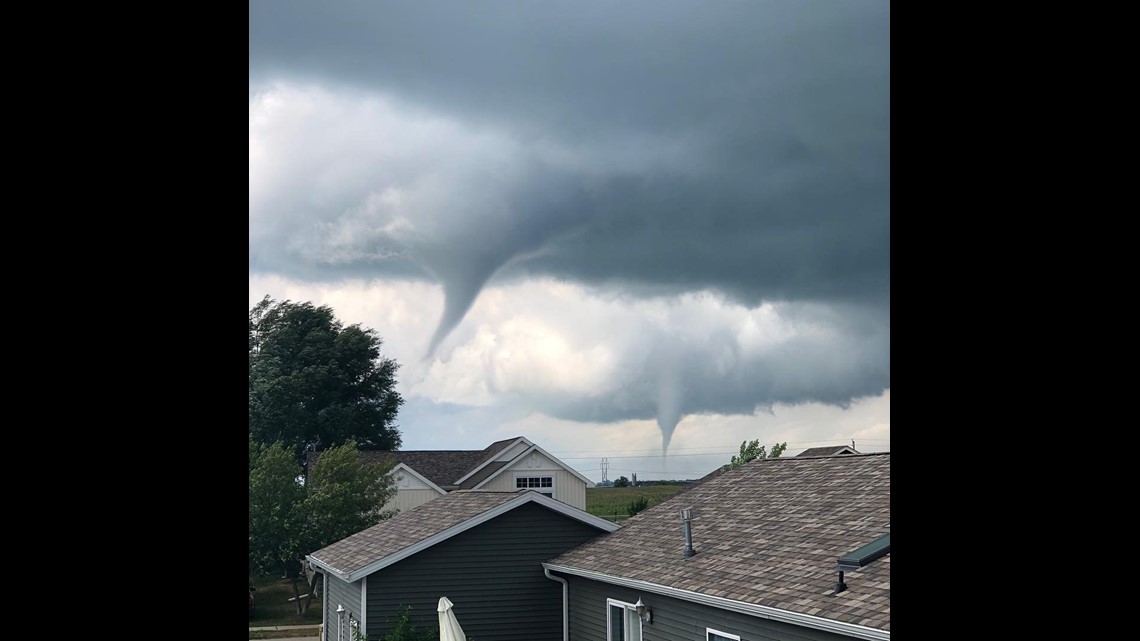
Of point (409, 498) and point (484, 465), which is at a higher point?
point (484, 465)

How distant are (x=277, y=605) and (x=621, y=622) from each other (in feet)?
46.6

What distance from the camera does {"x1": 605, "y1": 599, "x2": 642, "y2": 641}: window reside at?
11.2 metres

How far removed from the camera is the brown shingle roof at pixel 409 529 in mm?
13938

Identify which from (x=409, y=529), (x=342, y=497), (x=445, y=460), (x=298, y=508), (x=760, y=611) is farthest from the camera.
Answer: (x=445, y=460)

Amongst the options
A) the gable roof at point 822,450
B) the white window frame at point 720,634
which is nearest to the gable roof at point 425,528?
the white window frame at point 720,634

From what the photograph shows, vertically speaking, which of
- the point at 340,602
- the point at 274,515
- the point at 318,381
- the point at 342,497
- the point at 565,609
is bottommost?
the point at 340,602

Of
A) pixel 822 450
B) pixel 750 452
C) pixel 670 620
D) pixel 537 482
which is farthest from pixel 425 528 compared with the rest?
pixel 822 450

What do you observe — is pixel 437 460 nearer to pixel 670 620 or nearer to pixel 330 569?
pixel 330 569

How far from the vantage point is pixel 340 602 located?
15273 mm

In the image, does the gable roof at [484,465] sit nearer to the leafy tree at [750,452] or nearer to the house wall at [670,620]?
the leafy tree at [750,452]

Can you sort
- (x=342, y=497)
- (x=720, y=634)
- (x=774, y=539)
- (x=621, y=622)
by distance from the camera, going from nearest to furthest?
A: (x=720, y=634)
(x=774, y=539)
(x=621, y=622)
(x=342, y=497)
